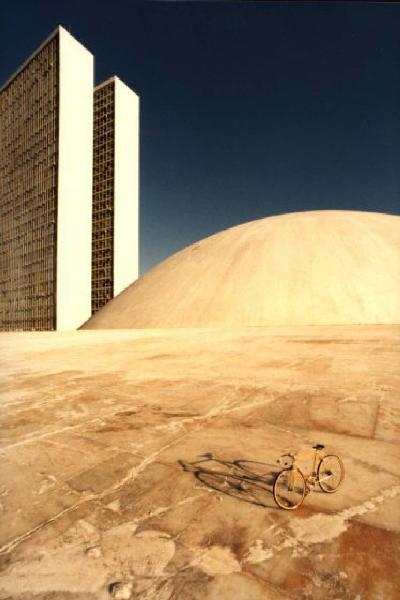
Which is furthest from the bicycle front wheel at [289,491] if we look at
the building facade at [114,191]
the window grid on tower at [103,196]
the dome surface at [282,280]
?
the window grid on tower at [103,196]

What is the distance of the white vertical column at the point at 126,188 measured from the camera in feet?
179

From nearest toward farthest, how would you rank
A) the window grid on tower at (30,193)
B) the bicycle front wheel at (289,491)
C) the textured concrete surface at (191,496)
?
the textured concrete surface at (191,496), the bicycle front wheel at (289,491), the window grid on tower at (30,193)

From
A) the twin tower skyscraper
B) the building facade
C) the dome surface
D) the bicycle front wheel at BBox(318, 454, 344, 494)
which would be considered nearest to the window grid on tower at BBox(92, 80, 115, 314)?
the building facade

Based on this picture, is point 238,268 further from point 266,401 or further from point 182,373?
point 266,401

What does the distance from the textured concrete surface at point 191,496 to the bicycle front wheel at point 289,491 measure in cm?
10

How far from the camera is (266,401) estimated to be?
6.55m

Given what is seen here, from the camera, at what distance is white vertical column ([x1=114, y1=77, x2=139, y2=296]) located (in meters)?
54.5

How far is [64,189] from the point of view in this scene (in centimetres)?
4938

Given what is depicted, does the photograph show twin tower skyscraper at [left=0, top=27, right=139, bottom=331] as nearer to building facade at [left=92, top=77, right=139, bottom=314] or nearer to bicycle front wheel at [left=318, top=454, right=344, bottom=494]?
building facade at [left=92, top=77, right=139, bottom=314]

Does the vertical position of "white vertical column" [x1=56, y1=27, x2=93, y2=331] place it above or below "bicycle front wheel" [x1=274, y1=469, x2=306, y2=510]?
above

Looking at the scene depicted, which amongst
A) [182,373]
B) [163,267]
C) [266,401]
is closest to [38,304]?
[163,267]

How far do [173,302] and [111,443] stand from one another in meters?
27.9

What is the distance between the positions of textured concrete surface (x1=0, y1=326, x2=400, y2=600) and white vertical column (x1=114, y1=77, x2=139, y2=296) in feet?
159

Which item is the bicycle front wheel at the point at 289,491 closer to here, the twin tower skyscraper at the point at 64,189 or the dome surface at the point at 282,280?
the dome surface at the point at 282,280
